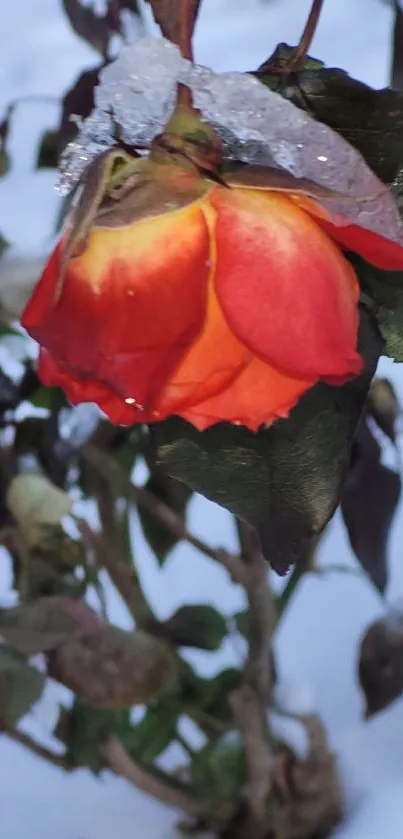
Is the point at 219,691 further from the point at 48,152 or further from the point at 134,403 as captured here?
the point at 134,403

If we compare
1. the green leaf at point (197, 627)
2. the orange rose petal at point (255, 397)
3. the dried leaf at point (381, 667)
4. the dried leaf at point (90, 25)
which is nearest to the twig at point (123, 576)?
the green leaf at point (197, 627)

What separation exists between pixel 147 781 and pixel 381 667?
19 centimetres

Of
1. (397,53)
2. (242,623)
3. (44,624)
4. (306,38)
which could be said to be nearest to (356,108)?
(306,38)

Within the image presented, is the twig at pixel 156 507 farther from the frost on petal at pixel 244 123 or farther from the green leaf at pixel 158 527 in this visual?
the frost on petal at pixel 244 123

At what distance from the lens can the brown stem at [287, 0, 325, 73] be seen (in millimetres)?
179

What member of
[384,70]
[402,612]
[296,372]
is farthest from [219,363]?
[384,70]

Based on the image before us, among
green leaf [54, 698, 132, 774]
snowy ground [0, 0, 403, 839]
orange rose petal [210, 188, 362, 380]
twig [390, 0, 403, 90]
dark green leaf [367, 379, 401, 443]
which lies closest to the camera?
orange rose petal [210, 188, 362, 380]

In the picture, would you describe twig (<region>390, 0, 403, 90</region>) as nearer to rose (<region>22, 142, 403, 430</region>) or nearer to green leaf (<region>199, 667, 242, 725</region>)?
rose (<region>22, 142, 403, 430</region>)

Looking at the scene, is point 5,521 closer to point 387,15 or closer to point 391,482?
point 391,482

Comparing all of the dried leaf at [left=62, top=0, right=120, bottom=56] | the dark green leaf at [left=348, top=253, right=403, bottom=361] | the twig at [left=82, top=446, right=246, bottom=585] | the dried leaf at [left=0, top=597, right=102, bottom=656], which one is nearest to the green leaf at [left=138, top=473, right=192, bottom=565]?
the twig at [left=82, top=446, right=246, bottom=585]

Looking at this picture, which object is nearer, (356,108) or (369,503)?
(356,108)

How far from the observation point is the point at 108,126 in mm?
170

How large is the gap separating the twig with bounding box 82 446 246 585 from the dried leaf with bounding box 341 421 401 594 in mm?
93

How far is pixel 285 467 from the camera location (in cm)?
20
